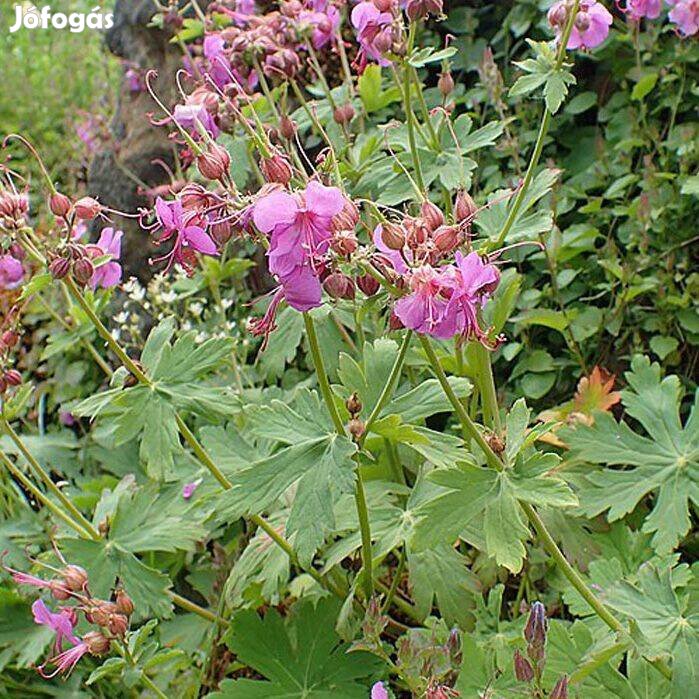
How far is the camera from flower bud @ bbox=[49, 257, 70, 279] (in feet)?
4.62

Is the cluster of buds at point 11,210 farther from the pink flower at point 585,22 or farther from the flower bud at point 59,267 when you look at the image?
the pink flower at point 585,22

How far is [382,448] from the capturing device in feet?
6.28

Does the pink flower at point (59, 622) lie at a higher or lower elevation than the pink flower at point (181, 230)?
lower

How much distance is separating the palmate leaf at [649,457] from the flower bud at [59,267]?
909mm

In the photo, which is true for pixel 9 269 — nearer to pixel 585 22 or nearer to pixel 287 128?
pixel 287 128

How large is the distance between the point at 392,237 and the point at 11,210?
24.8 inches

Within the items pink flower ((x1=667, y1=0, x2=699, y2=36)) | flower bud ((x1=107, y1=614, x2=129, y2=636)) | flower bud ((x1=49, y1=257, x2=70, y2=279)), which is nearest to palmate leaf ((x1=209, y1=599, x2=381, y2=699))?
flower bud ((x1=107, y1=614, x2=129, y2=636))

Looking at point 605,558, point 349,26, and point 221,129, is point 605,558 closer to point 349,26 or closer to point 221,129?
point 221,129

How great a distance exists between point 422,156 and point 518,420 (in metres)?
0.65

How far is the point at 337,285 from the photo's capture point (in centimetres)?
114

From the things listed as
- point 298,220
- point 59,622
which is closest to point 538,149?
point 298,220

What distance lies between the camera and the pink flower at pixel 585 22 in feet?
4.96

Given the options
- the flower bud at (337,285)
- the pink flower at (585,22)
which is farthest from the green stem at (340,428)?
the pink flower at (585,22)

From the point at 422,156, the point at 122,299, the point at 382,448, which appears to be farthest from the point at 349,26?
the point at 382,448
